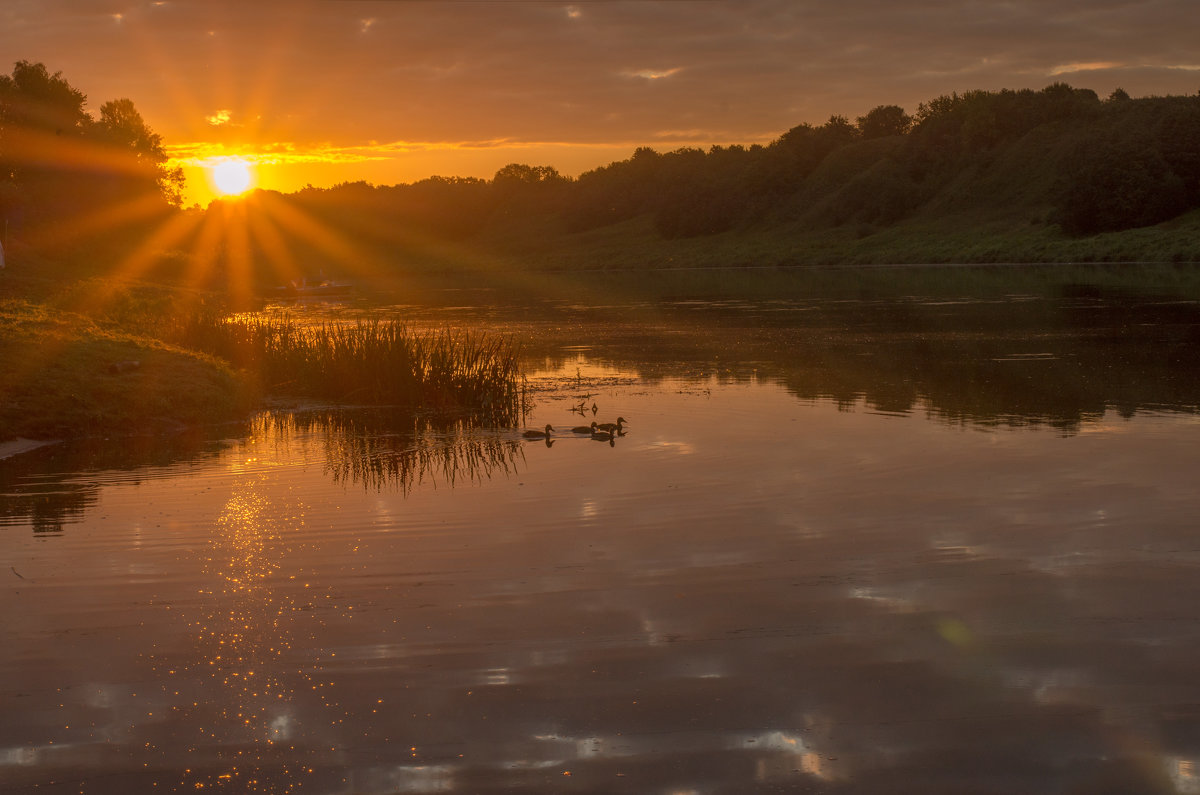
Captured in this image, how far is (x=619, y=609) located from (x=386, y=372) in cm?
1449

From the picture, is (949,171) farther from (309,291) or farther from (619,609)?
(619,609)

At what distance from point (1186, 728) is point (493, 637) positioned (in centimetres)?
441

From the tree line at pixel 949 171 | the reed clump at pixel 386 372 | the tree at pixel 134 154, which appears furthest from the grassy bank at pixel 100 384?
the tree line at pixel 949 171

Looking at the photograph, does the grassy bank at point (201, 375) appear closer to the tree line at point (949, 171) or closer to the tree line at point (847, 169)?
the tree line at point (847, 169)

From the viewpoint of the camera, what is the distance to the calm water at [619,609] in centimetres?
658

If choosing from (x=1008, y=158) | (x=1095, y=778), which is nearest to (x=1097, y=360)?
(x=1095, y=778)

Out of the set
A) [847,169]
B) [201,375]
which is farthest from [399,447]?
[847,169]

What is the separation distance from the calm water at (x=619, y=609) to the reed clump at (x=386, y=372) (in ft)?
9.08

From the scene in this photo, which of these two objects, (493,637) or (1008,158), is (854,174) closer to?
(1008,158)

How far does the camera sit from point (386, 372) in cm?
2291

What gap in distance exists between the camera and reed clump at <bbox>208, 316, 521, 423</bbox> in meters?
22.0

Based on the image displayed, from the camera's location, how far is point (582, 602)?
9.40 meters

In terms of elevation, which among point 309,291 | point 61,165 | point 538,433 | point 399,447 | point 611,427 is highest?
point 61,165

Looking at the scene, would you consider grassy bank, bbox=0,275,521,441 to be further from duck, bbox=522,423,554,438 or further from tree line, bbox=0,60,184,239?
tree line, bbox=0,60,184,239
